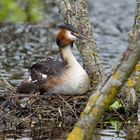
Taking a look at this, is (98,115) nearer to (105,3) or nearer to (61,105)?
(61,105)

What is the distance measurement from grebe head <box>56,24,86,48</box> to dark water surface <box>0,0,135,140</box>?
6.45ft

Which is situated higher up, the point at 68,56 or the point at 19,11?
the point at 19,11

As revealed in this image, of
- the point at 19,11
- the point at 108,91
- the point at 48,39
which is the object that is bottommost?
the point at 108,91

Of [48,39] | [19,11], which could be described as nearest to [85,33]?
[48,39]

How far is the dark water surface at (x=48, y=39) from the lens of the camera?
52.4 ft

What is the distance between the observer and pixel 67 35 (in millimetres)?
11180

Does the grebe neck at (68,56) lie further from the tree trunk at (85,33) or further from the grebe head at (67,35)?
the tree trunk at (85,33)

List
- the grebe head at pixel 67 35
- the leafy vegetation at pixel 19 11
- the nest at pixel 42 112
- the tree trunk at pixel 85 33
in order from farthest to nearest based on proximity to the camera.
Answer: the leafy vegetation at pixel 19 11 < the tree trunk at pixel 85 33 < the grebe head at pixel 67 35 < the nest at pixel 42 112

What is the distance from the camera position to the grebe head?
1112 centimetres

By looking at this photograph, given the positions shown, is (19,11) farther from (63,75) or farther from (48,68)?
(63,75)

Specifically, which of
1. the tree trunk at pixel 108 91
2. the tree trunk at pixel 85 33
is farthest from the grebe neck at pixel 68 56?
the tree trunk at pixel 108 91

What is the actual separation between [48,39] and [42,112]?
331 inches

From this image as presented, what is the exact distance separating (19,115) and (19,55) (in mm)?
6606

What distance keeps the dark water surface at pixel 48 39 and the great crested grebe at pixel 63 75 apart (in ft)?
5.19
